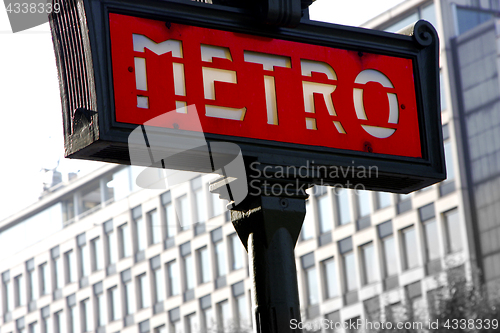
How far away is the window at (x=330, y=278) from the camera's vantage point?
56531 millimetres

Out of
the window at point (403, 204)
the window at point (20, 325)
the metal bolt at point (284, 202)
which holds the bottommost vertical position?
the metal bolt at point (284, 202)

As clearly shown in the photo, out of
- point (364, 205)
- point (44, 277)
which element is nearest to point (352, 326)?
point (364, 205)

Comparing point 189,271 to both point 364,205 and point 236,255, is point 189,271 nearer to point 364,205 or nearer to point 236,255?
point 236,255

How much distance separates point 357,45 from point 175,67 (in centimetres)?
76

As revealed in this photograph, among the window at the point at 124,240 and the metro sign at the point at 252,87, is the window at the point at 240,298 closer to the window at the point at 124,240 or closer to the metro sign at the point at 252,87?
the window at the point at 124,240

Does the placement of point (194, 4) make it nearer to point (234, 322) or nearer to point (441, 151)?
point (441, 151)

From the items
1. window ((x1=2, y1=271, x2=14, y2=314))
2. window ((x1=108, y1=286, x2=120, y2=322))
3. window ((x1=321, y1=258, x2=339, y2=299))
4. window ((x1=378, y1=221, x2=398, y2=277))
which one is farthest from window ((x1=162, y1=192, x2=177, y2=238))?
window ((x1=2, y1=271, x2=14, y2=314))

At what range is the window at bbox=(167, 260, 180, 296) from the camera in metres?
68.7

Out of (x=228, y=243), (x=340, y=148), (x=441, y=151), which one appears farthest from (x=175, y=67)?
(x=228, y=243)

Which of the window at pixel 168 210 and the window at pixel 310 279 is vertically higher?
the window at pixel 168 210

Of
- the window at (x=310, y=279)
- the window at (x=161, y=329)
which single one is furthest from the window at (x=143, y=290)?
the window at (x=310, y=279)

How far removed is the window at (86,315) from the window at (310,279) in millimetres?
24507

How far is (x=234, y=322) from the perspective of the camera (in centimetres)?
5512

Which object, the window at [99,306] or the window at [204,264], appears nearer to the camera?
the window at [204,264]
